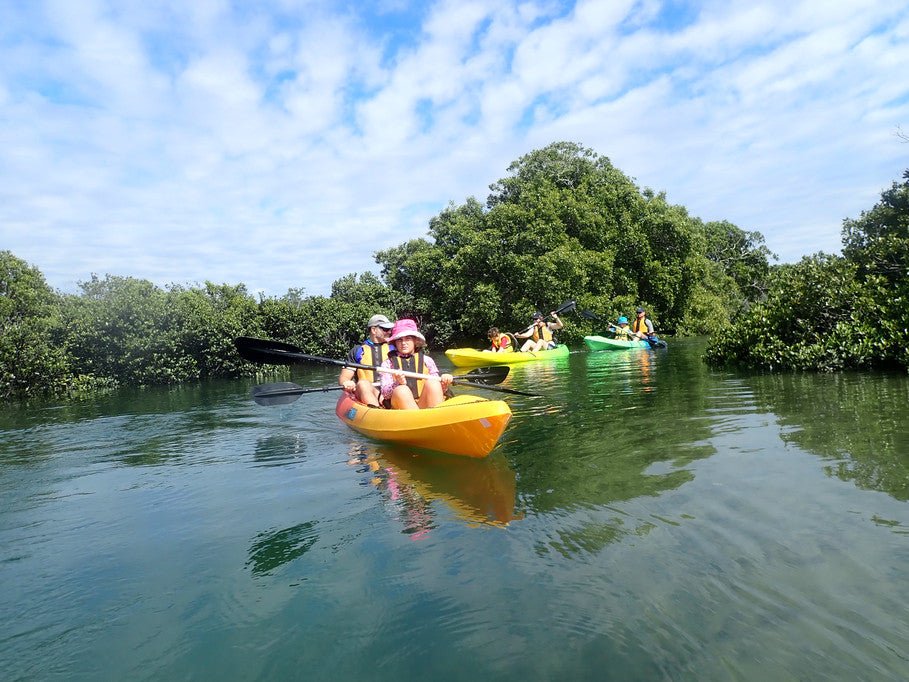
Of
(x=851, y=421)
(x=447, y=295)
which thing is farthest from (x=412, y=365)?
(x=447, y=295)

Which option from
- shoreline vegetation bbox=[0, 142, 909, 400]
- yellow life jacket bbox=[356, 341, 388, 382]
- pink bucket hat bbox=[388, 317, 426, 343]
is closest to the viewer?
pink bucket hat bbox=[388, 317, 426, 343]

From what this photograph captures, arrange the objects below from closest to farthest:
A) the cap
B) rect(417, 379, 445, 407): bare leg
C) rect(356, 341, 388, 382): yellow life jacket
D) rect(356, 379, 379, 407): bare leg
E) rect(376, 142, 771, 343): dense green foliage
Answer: rect(417, 379, 445, 407): bare leg < rect(356, 379, 379, 407): bare leg < rect(356, 341, 388, 382): yellow life jacket < the cap < rect(376, 142, 771, 343): dense green foliage

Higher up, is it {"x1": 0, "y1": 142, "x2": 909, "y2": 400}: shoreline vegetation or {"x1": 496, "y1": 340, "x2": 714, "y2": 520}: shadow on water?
{"x1": 0, "y1": 142, "x2": 909, "y2": 400}: shoreline vegetation

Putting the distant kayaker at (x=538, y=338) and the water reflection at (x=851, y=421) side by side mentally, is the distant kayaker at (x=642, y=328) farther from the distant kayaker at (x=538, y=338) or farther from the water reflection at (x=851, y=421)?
the water reflection at (x=851, y=421)

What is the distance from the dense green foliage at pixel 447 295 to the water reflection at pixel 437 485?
16303 mm

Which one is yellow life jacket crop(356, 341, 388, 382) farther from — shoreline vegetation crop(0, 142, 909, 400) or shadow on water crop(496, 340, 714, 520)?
shoreline vegetation crop(0, 142, 909, 400)

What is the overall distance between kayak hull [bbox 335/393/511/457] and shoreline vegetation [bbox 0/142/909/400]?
7.39 m

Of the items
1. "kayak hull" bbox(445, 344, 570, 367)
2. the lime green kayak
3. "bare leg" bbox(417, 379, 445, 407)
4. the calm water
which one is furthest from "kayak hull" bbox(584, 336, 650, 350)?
"bare leg" bbox(417, 379, 445, 407)

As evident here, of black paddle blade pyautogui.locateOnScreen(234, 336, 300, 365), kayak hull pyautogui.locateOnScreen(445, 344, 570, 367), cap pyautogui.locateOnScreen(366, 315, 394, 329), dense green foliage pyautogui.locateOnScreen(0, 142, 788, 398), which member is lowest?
kayak hull pyautogui.locateOnScreen(445, 344, 570, 367)

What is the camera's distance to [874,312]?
1020 centimetres

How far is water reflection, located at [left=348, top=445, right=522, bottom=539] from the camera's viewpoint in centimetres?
423

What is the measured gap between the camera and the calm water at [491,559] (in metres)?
2.56

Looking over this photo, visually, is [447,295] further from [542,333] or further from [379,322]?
[379,322]

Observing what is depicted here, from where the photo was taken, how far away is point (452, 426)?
5512 millimetres
